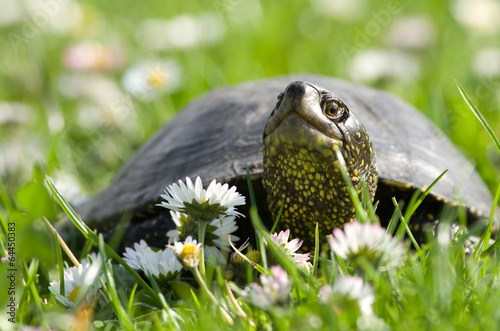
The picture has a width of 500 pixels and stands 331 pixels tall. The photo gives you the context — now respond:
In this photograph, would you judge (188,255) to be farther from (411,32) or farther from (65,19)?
(65,19)

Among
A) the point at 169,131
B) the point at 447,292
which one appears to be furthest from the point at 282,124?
the point at 169,131

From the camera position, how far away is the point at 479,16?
4.01 metres

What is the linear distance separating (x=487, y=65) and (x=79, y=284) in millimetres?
2833

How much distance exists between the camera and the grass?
1.05m

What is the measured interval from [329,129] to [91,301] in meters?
0.67

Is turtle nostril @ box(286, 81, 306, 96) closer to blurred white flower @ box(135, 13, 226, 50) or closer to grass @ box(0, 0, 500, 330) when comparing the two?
grass @ box(0, 0, 500, 330)

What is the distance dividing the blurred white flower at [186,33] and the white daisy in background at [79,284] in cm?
269

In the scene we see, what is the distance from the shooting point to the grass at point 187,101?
1052 millimetres

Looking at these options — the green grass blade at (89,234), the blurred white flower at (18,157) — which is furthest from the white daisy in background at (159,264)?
the blurred white flower at (18,157)

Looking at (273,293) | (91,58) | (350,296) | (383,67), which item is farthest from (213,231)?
(383,67)

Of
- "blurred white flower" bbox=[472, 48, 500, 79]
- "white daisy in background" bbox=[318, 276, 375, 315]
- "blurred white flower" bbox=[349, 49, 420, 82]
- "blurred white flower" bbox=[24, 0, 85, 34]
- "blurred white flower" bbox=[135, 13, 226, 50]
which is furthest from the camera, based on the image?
"blurred white flower" bbox=[24, 0, 85, 34]

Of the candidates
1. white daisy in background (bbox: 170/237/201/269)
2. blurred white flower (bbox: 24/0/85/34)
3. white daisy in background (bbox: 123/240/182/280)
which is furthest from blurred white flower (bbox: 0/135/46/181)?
white daisy in background (bbox: 170/237/201/269)

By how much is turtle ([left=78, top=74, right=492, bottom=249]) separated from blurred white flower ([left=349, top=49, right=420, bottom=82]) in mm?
1293

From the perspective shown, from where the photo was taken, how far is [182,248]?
42.8 inches
